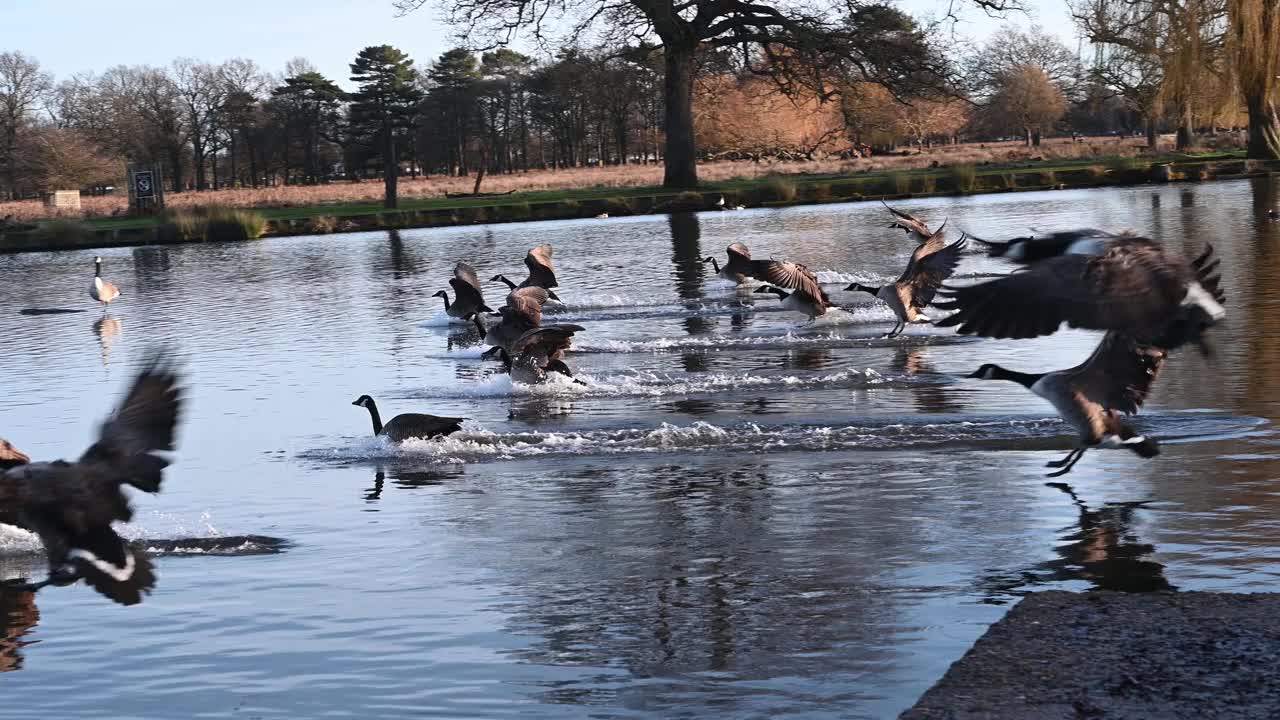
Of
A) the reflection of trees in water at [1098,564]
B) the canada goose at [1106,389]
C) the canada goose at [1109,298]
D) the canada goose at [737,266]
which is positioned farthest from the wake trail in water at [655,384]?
the canada goose at [737,266]

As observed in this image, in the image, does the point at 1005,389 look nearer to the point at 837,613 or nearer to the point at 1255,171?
the point at 837,613

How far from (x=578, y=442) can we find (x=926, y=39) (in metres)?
36.7

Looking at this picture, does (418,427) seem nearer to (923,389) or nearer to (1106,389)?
(923,389)

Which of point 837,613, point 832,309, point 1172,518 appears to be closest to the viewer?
point 837,613

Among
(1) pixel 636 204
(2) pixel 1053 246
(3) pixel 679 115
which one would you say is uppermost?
(3) pixel 679 115

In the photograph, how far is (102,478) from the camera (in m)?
7.33

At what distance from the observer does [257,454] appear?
12359 millimetres

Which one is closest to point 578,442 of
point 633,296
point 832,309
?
point 832,309

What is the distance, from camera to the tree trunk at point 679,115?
4731 centimetres

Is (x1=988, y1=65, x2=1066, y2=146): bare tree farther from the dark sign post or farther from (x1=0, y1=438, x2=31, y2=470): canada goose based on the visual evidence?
(x1=0, y1=438, x2=31, y2=470): canada goose

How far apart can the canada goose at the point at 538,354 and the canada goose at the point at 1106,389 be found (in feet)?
19.8

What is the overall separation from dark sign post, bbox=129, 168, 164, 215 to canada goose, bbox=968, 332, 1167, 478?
5719 centimetres

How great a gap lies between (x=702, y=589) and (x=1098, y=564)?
1.94m

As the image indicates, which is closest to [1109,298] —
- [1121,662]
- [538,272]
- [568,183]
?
[1121,662]
